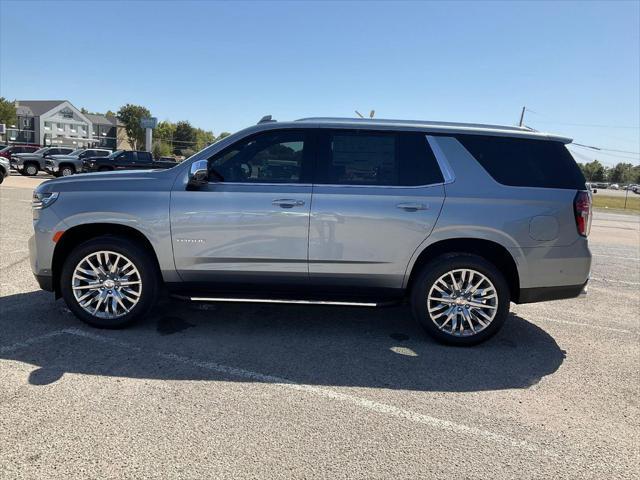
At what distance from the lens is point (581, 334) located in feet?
16.4

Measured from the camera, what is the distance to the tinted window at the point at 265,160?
4391 millimetres

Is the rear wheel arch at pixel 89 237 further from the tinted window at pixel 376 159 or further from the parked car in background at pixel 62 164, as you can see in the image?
the parked car in background at pixel 62 164

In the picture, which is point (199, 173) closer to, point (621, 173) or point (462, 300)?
point (462, 300)

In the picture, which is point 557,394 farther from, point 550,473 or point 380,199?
point 380,199

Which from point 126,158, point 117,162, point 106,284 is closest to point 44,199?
point 106,284

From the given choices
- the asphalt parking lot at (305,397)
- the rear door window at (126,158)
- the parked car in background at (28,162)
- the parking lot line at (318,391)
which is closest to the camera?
the asphalt parking lot at (305,397)

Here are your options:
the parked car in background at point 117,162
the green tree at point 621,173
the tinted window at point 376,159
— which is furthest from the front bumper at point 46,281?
the green tree at point 621,173

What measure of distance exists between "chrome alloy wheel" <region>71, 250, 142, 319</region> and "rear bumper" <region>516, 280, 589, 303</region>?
351 cm

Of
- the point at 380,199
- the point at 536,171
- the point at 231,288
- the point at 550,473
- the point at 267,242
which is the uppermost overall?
the point at 536,171

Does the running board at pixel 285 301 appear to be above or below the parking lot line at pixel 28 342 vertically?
above

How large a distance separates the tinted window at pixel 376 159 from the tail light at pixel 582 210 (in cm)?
123

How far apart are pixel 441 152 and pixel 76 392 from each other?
3494 mm

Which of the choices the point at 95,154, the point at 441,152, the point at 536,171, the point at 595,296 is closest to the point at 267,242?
the point at 441,152

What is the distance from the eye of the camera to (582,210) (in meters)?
4.29
